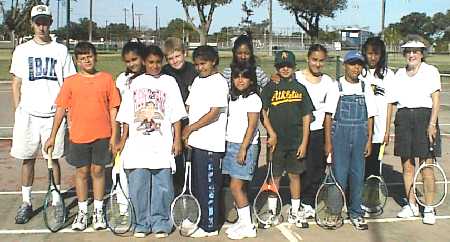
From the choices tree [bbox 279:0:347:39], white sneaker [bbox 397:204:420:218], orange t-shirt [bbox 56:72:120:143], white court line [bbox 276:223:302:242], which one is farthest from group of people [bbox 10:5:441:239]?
tree [bbox 279:0:347:39]

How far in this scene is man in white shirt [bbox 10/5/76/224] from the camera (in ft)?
22.6

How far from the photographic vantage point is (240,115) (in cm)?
656

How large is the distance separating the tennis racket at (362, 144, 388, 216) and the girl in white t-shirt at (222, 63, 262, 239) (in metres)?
1.74

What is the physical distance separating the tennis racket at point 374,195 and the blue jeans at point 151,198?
244 centimetres

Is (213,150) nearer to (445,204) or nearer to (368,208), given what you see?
(368,208)

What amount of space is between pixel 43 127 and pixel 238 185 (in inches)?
86.5

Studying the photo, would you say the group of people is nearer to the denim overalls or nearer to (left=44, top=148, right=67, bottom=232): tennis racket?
the denim overalls

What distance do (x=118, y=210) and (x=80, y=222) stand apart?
43 cm

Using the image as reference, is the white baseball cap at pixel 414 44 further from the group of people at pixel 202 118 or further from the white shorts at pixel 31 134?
the white shorts at pixel 31 134

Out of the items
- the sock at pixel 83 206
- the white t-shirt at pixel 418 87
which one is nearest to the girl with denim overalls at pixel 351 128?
the white t-shirt at pixel 418 87

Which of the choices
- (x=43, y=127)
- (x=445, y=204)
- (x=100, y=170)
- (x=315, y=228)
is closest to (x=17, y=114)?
(x=43, y=127)

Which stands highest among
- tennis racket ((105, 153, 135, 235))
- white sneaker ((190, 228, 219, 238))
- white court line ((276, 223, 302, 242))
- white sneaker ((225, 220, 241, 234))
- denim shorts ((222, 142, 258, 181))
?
denim shorts ((222, 142, 258, 181))

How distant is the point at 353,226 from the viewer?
7.06 m

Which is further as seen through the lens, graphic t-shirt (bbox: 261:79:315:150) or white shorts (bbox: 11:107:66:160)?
white shorts (bbox: 11:107:66:160)
